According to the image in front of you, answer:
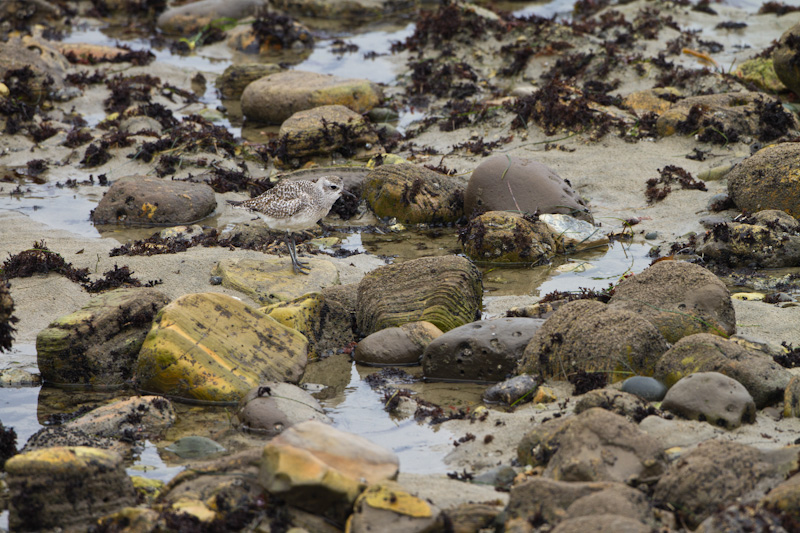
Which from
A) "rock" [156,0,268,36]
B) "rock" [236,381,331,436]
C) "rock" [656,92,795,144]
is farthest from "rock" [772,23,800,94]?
"rock" [156,0,268,36]

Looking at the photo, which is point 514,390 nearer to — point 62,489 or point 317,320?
point 317,320

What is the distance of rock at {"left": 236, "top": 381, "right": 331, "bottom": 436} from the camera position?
5410 millimetres

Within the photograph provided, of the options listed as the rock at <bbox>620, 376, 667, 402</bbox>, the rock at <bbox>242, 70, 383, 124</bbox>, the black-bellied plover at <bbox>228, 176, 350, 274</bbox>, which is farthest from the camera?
the rock at <bbox>242, 70, 383, 124</bbox>

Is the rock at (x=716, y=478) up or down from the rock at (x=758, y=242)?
up

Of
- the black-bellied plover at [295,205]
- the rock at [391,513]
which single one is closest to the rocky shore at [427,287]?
the rock at [391,513]

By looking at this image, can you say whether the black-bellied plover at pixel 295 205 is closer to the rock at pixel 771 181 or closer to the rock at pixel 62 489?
the rock at pixel 62 489

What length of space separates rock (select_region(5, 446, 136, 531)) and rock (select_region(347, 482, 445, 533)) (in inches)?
57.0

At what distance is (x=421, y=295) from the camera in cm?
707

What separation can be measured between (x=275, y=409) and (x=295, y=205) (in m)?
3.09

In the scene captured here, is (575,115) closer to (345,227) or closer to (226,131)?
(345,227)

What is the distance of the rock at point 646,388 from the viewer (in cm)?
530

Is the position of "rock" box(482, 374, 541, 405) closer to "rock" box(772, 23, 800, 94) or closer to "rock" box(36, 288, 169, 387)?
"rock" box(36, 288, 169, 387)

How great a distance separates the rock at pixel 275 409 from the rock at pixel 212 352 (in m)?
0.39

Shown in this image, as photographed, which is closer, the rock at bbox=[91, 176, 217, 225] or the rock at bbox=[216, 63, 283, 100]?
the rock at bbox=[91, 176, 217, 225]
